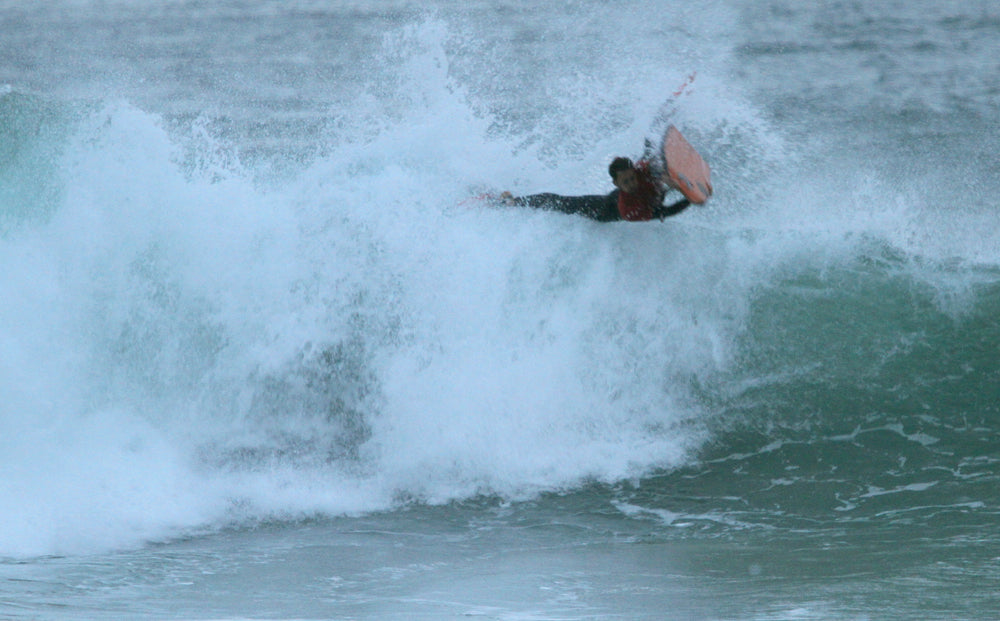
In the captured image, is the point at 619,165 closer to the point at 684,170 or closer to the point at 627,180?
the point at 627,180

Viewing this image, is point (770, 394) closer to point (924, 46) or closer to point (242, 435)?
point (242, 435)

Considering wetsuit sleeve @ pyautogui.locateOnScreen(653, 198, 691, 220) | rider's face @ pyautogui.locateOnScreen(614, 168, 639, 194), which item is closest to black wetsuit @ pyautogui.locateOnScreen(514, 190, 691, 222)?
wetsuit sleeve @ pyautogui.locateOnScreen(653, 198, 691, 220)

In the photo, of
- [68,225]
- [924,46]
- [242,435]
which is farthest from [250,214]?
[924,46]

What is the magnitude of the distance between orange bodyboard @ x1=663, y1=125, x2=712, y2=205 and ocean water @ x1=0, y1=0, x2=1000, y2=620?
0.37m

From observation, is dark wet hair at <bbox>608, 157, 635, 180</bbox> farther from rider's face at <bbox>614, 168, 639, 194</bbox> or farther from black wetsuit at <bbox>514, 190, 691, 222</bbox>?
black wetsuit at <bbox>514, 190, 691, 222</bbox>

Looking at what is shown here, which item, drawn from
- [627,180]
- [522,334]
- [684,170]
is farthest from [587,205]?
[522,334]

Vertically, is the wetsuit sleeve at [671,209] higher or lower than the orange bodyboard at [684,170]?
lower

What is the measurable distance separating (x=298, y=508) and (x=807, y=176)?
157 inches

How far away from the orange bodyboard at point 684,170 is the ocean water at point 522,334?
0.37 metres

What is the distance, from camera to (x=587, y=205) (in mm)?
5676

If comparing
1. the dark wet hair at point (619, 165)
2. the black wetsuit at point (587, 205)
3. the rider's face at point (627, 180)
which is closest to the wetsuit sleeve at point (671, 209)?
the black wetsuit at point (587, 205)

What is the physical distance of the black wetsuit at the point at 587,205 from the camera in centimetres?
547

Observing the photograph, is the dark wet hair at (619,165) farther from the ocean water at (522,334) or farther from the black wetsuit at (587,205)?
the ocean water at (522,334)

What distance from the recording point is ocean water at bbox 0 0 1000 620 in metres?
3.92
